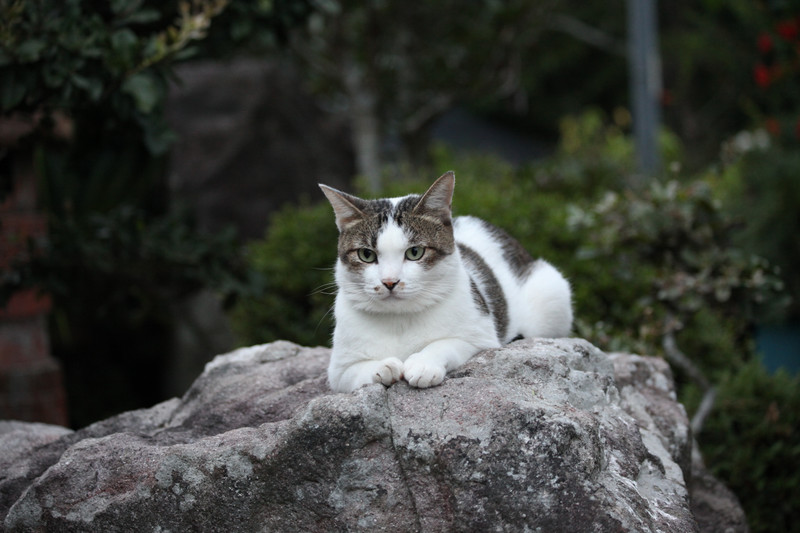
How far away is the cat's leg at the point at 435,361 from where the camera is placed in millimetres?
2703

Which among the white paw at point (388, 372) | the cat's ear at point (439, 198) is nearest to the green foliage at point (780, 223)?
the cat's ear at point (439, 198)

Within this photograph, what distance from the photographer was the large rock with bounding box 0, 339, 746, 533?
239 cm

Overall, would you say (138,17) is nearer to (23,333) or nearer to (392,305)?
(392,305)

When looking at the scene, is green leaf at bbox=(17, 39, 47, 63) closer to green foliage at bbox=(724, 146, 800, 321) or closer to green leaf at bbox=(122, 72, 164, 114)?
green leaf at bbox=(122, 72, 164, 114)

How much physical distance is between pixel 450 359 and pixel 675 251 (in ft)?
8.76

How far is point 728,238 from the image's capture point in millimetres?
5000

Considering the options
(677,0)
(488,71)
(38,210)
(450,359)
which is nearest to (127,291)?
(38,210)

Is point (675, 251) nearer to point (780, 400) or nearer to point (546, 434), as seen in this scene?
point (780, 400)

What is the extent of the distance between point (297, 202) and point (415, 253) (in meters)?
5.82

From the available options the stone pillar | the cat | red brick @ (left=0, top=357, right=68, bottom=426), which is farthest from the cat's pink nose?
red brick @ (left=0, top=357, right=68, bottom=426)

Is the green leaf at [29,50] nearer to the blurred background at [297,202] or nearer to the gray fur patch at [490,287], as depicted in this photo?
the blurred background at [297,202]

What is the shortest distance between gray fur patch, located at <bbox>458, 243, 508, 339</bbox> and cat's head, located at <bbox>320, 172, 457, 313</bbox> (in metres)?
0.33

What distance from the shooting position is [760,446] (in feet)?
14.6

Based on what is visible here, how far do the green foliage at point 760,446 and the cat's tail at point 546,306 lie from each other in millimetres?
1486
